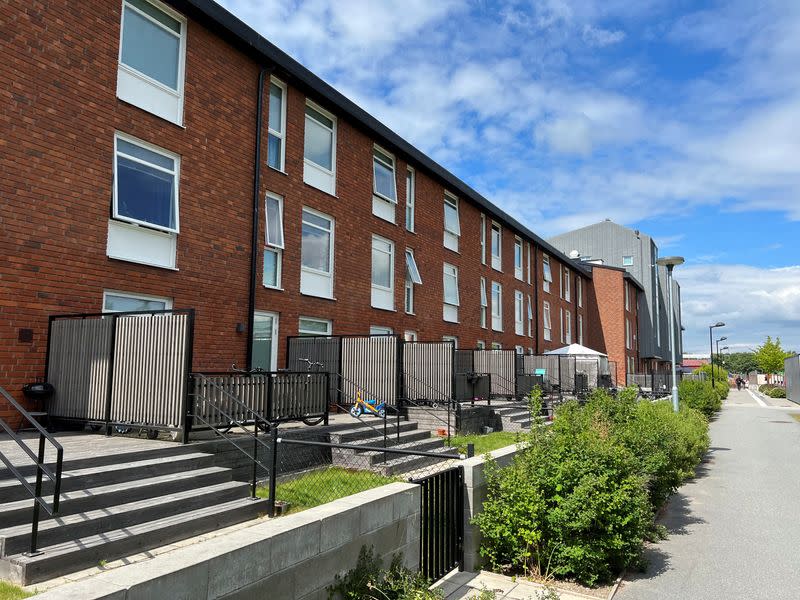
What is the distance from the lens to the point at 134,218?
1048 cm

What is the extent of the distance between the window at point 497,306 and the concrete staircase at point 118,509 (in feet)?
66.2

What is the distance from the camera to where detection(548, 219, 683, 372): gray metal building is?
5397 cm

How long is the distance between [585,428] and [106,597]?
6.23m

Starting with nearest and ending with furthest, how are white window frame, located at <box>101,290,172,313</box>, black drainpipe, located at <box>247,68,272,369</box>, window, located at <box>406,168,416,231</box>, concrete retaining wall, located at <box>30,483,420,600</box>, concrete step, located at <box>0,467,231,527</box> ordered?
concrete retaining wall, located at <box>30,483,420,600</box> → concrete step, located at <box>0,467,231,527</box> → white window frame, located at <box>101,290,172,313</box> → black drainpipe, located at <box>247,68,272,369</box> → window, located at <box>406,168,416,231</box>

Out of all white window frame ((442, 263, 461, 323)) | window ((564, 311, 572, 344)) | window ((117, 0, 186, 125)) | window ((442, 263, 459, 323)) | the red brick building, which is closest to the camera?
the red brick building

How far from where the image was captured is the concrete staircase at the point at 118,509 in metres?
4.72

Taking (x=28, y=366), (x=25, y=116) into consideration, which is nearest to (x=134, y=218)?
(x=25, y=116)

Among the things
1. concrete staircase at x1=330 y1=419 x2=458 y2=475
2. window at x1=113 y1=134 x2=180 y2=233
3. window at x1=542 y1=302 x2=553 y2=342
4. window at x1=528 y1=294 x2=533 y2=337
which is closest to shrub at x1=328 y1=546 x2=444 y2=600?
concrete staircase at x1=330 y1=419 x2=458 y2=475

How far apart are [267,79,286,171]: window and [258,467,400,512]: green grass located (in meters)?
7.34

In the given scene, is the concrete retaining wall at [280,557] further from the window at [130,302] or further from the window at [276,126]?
the window at [276,126]

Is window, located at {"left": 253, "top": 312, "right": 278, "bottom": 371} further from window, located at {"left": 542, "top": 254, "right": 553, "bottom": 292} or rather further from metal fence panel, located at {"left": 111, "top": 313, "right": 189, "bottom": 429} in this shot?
window, located at {"left": 542, "top": 254, "right": 553, "bottom": 292}

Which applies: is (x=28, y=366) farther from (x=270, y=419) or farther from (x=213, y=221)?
(x=213, y=221)

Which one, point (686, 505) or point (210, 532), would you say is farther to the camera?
point (686, 505)

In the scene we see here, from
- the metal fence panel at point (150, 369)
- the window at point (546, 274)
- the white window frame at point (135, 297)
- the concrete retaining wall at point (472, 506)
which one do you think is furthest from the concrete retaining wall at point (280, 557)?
the window at point (546, 274)
